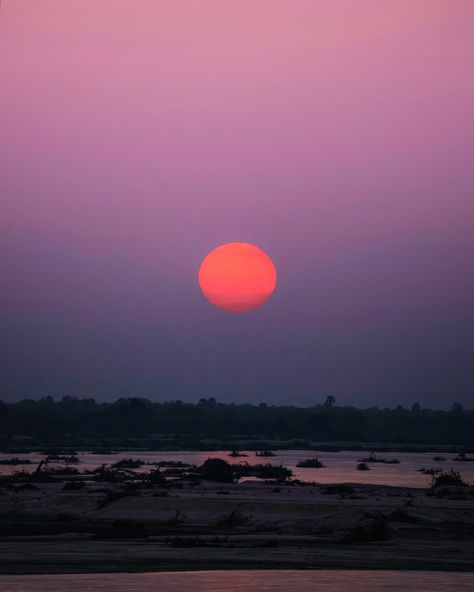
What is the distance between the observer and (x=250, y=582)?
89.8 ft

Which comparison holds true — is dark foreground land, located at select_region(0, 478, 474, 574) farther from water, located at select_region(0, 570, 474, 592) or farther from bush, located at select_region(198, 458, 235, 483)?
bush, located at select_region(198, 458, 235, 483)

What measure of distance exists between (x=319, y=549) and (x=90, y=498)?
20.4 m

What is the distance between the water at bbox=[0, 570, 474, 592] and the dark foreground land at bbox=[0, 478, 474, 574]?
169 centimetres

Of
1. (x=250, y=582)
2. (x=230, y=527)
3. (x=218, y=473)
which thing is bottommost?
(x=250, y=582)

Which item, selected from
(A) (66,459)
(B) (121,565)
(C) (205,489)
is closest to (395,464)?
(A) (66,459)

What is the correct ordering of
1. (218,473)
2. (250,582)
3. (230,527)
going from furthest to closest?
(218,473)
(230,527)
(250,582)

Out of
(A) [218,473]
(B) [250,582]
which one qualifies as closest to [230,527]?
(B) [250,582]

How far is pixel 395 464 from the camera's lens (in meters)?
116

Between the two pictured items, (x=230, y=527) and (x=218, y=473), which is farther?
(x=218, y=473)

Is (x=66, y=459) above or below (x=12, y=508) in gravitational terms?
above

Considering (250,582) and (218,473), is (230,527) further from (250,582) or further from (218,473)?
(218,473)

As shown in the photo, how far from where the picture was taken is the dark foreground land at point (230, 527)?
32.6m

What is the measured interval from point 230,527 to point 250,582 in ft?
59.2

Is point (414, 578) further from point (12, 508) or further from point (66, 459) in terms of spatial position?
point (66, 459)
